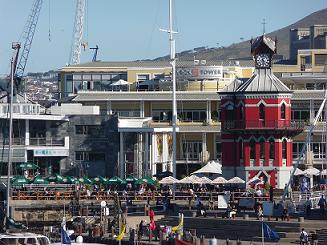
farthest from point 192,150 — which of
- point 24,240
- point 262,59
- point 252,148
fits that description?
point 24,240

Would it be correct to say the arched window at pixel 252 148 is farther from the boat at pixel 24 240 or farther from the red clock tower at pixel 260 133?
the boat at pixel 24 240

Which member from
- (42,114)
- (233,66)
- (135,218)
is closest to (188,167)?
(42,114)

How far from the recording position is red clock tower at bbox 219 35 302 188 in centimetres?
10944

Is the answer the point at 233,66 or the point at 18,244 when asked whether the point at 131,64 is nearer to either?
the point at 233,66

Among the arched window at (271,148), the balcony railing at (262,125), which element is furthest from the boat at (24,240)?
the arched window at (271,148)

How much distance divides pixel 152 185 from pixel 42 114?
1904 centimetres

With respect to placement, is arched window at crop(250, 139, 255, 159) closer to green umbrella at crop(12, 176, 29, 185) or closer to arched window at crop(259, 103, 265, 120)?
arched window at crop(259, 103, 265, 120)

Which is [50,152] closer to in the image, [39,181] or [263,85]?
[39,181]

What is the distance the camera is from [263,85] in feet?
362

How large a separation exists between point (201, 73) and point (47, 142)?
76.3 feet

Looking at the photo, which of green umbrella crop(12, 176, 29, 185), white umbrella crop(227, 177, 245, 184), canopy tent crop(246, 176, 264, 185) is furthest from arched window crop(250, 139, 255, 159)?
green umbrella crop(12, 176, 29, 185)

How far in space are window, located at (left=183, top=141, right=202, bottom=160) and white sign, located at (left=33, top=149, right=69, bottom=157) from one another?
14.8 m

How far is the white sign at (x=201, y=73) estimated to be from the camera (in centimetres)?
14500

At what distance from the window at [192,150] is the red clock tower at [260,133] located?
92.1 feet
